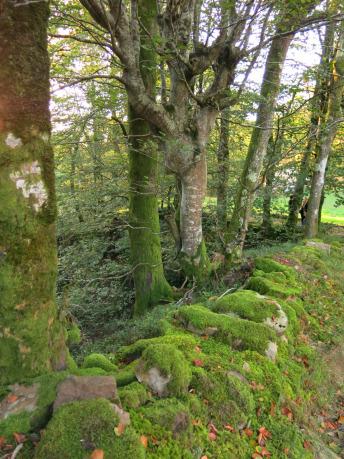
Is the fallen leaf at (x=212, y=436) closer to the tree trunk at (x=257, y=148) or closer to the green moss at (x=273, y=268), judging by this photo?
the green moss at (x=273, y=268)

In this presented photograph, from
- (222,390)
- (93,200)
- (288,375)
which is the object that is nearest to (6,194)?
(222,390)

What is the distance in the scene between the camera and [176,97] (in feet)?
20.6

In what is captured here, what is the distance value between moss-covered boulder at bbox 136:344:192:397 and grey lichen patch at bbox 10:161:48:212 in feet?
5.19

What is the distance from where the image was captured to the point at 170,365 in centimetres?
278

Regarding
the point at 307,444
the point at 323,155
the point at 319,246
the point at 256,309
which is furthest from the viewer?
the point at 323,155

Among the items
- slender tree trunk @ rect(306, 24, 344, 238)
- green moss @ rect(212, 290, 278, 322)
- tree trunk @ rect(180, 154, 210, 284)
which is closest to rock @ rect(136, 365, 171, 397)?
green moss @ rect(212, 290, 278, 322)

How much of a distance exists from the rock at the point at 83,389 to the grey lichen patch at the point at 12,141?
166cm

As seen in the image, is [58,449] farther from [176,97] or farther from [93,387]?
[176,97]

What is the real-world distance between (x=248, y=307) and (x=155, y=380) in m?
1.96

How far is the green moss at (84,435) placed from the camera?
1.94 m

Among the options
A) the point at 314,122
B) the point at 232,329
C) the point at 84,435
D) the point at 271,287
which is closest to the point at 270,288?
the point at 271,287

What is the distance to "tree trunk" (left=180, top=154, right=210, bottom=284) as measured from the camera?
21.8 feet

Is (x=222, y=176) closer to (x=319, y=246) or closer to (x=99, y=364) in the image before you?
(x=319, y=246)

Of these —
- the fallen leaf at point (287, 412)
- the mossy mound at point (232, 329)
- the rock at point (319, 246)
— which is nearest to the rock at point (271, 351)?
the mossy mound at point (232, 329)
